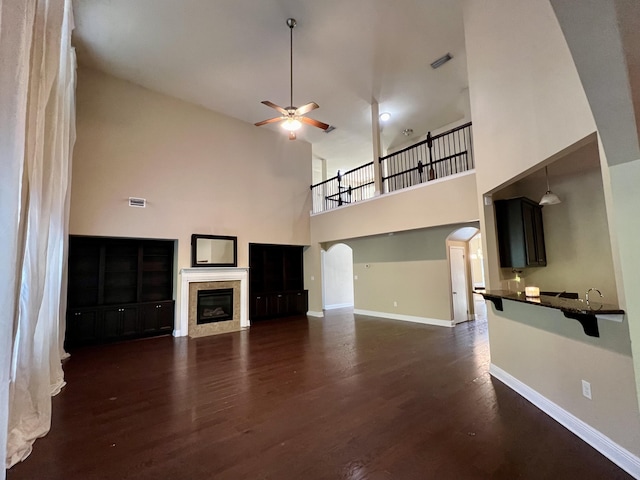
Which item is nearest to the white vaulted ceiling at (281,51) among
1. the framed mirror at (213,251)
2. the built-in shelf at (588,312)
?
the framed mirror at (213,251)

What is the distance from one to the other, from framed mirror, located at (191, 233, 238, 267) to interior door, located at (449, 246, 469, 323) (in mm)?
5233

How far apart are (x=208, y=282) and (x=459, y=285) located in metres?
5.95

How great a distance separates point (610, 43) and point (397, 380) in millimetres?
3488

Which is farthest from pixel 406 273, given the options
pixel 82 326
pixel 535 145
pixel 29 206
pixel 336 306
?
pixel 82 326

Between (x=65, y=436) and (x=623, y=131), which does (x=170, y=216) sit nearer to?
(x=65, y=436)

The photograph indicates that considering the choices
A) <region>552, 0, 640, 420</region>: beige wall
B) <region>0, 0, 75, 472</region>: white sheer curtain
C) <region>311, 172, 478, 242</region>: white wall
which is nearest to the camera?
<region>552, 0, 640, 420</region>: beige wall

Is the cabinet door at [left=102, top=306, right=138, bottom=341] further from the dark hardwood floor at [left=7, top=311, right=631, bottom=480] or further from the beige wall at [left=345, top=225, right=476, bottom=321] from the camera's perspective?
the beige wall at [left=345, top=225, right=476, bottom=321]

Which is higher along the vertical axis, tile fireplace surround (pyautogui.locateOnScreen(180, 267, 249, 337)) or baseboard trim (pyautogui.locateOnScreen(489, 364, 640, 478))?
tile fireplace surround (pyautogui.locateOnScreen(180, 267, 249, 337))

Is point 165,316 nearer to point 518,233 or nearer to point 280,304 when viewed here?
point 280,304

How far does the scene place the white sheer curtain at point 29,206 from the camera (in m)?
1.27

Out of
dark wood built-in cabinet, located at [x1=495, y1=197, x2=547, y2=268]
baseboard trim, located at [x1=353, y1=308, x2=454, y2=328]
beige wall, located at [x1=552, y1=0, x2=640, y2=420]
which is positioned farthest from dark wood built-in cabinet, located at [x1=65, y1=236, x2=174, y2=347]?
beige wall, located at [x1=552, y1=0, x2=640, y2=420]

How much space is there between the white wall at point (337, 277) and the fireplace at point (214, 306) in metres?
3.71

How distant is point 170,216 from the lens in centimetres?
632

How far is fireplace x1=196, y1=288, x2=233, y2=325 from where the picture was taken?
6.60 m
